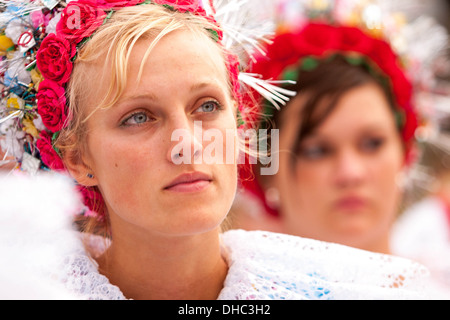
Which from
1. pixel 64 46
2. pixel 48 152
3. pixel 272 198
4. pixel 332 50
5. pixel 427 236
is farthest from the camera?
pixel 427 236

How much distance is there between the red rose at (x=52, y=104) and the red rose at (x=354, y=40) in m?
1.61

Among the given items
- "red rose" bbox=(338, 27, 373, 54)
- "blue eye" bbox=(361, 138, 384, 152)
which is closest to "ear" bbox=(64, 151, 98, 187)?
"blue eye" bbox=(361, 138, 384, 152)

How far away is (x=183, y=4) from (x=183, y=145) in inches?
16.6

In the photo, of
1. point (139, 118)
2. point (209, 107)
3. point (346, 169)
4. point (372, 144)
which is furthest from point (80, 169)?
point (372, 144)

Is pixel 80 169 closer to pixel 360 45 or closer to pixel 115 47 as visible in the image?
pixel 115 47

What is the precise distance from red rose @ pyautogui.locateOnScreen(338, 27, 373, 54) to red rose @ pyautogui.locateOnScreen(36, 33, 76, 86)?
1.59 m

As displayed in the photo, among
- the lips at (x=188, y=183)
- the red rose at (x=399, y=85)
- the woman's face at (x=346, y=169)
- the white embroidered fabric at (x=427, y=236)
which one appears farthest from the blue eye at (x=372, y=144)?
the lips at (x=188, y=183)

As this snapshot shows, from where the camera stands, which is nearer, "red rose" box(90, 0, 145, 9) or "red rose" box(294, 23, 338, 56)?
"red rose" box(90, 0, 145, 9)

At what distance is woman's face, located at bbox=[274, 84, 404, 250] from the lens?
2697 mm

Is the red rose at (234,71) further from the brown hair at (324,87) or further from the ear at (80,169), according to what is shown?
the brown hair at (324,87)

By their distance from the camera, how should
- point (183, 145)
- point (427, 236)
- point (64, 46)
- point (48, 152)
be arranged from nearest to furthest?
point (183, 145)
point (64, 46)
point (48, 152)
point (427, 236)

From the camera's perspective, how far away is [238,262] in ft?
5.91

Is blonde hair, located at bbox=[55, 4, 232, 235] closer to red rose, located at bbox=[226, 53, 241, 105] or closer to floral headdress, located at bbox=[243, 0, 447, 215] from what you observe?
→ red rose, located at bbox=[226, 53, 241, 105]

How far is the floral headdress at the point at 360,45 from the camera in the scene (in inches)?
114
